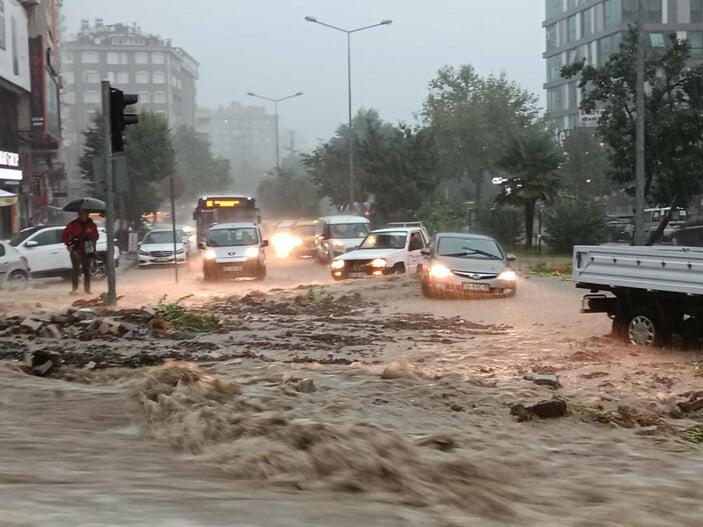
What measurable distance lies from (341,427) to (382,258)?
17.9 meters

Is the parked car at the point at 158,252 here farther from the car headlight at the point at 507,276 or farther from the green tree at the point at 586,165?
the green tree at the point at 586,165

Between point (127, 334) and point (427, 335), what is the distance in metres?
4.04

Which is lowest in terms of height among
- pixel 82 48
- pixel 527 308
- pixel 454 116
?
pixel 527 308

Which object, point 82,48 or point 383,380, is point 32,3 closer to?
point 383,380

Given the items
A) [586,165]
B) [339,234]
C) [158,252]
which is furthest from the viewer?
[586,165]

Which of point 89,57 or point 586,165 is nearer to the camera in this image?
point 586,165

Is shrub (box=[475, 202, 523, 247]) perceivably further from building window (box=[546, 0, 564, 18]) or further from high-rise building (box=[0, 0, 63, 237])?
building window (box=[546, 0, 564, 18])

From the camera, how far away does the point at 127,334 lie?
1282cm

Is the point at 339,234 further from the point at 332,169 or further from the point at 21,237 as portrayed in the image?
the point at 332,169

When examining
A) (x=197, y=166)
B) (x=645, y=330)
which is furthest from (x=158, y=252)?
(x=197, y=166)

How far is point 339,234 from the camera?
33.8m

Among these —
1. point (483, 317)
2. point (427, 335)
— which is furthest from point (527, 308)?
point (427, 335)

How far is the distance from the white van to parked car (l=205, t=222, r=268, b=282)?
5.35m

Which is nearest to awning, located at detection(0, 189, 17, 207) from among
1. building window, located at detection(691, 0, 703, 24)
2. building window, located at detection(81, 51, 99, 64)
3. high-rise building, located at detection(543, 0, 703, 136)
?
high-rise building, located at detection(543, 0, 703, 136)
